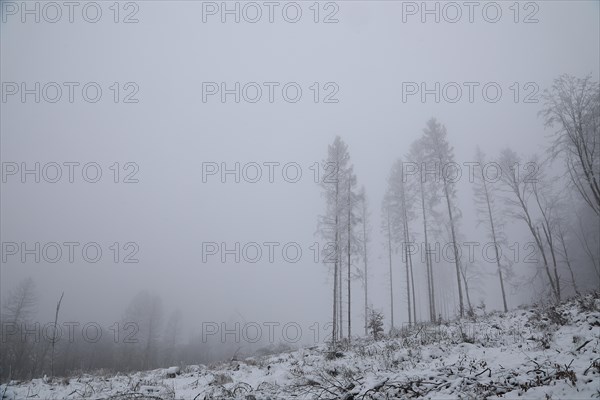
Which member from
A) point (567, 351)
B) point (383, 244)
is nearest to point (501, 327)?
point (567, 351)

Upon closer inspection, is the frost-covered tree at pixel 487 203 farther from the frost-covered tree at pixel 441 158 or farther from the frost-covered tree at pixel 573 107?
the frost-covered tree at pixel 573 107

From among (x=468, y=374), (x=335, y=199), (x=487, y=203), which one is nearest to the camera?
(x=468, y=374)

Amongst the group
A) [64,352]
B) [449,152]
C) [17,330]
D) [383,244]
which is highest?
[449,152]

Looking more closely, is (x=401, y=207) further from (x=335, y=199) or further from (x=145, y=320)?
(x=145, y=320)

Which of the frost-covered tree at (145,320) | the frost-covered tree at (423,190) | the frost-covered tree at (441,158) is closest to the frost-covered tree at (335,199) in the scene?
the frost-covered tree at (423,190)

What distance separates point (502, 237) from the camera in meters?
24.4

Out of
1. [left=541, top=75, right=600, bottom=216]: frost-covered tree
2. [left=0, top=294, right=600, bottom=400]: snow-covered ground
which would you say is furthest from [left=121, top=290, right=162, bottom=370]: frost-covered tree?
[left=541, top=75, right=600, bottom=216]: frost-covered tree

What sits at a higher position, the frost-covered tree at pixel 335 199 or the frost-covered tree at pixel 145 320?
the frost-covered tree at pixel 335 199

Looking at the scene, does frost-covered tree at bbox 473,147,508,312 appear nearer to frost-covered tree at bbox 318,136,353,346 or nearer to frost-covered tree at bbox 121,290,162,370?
frost-covered tree at bbox 318,136,353,346

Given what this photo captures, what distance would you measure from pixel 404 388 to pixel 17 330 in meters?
35.7

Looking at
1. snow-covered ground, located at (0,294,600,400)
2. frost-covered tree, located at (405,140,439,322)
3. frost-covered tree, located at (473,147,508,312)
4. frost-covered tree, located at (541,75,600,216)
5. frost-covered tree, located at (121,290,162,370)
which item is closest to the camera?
snow-covered ground, located at (0,294,600,400)

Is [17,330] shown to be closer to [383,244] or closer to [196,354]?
[196,354]

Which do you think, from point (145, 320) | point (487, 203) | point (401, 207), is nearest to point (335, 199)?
point (401, 207)

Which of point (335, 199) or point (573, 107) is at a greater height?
point (573, 107)
